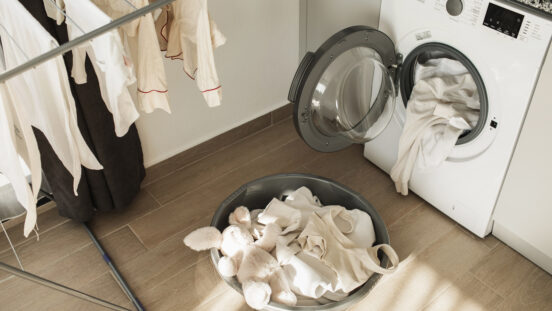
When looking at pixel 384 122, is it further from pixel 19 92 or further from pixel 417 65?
pixel 19 92

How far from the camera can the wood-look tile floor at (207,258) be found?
1.76m

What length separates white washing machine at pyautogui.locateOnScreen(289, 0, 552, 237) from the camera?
4.97 ft

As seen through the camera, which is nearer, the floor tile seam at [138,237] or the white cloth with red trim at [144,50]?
the white cloth with red trim at [144,50]

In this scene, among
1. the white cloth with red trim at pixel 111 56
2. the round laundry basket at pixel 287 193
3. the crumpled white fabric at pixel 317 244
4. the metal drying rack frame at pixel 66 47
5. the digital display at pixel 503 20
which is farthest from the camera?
the round laundry basket at pixel 287 193

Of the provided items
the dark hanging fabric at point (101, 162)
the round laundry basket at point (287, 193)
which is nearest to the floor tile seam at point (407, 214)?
the round laundry basket at point (287, 193)

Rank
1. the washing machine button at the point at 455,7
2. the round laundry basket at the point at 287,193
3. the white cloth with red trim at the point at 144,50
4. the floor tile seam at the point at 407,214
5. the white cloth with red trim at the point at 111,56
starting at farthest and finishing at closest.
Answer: the floor tile seam at the point at 407,214 → the round laundry basket at the point at 287,193 → the washing machine button at the point at 455,7 → the white cloth with red trim at the point at 144,50 → the white cloth with red trim at the point at 111,56

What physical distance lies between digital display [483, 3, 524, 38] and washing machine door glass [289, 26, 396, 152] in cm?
35

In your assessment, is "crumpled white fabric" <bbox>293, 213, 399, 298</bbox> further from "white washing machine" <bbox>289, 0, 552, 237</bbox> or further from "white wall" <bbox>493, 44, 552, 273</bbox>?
"white wall" <bbox>493, 44, 552, 273</bbox>

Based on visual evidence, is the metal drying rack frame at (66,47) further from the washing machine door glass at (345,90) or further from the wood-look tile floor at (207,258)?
the wood-look tile floor at (207,258)

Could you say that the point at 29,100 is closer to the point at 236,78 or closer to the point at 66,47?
the point at 66,47

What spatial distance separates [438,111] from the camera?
176cm

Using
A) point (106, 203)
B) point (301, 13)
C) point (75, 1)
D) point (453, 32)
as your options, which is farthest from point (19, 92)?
point (301, 13)

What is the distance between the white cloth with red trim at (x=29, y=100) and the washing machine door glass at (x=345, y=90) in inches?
27.7

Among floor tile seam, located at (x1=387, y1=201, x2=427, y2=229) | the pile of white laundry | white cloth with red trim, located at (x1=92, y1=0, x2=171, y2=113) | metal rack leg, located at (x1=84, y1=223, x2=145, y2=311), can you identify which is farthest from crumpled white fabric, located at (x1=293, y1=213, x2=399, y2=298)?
white cloth with red trim, located at (x1=92, y1=0, x2=171, y2=113)
